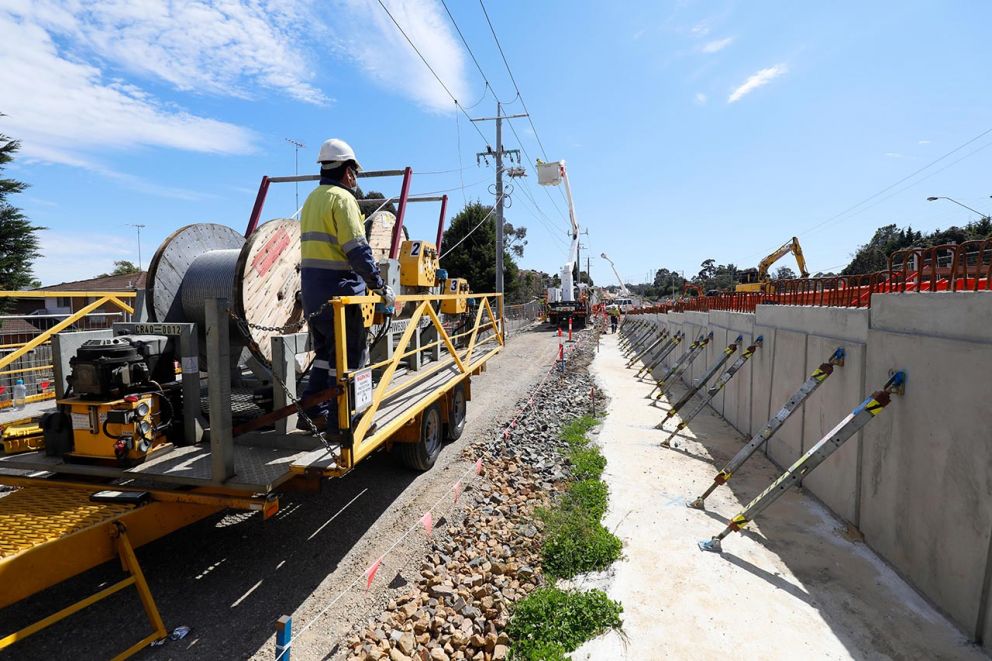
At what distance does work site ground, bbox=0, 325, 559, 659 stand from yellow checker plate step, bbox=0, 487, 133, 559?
0.81 metres

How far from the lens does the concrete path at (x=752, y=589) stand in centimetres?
307

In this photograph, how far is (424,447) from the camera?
5707 millimetres

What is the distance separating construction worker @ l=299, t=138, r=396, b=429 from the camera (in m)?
3.97

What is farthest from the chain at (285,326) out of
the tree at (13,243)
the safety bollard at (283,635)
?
the tree at (13,243)

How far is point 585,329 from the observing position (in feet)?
102

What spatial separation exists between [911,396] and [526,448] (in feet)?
14.0

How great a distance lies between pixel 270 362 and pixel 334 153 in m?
2.04

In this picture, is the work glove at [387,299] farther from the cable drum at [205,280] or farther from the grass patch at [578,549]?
the grass patch at [578,549]

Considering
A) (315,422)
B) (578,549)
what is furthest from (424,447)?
(578,549)

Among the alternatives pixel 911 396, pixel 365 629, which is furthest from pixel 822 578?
pixel 365 629

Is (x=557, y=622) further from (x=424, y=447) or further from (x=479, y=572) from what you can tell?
(x=424, y=447)

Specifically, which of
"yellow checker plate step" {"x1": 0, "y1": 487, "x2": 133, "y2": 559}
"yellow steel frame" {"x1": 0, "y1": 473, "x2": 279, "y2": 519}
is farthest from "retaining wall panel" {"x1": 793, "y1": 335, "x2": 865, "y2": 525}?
"yellow checker plate step" {"x1": 0, "y1": 487, "x2": 133, "y2": 559}

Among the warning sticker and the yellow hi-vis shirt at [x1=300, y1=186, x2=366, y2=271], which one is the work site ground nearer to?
the warning sticker

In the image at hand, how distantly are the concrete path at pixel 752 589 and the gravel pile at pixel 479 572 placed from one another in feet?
2.05
